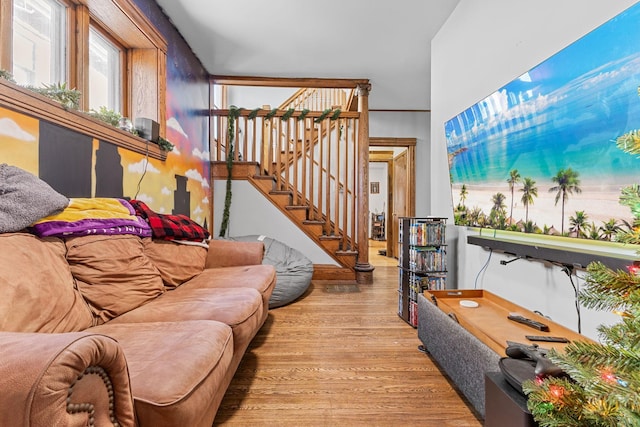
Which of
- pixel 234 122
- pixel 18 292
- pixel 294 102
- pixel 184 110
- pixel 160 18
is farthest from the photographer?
pixel 294 102

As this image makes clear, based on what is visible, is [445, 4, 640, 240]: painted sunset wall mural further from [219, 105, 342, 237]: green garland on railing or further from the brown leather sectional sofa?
[219, 105, 342, 237]: green garland on railing

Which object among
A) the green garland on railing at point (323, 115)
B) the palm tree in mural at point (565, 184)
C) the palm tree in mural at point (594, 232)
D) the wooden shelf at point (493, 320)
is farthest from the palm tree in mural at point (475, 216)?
the green garland on railing at point (323, 115)

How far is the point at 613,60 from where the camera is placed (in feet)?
3.37

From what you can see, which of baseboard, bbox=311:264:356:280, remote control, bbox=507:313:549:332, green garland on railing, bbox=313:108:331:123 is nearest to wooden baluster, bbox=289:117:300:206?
green garland on railing, bbox=313:108:331:123

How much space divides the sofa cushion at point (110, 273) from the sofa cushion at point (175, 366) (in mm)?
139

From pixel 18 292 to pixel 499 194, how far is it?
2202 millimetres

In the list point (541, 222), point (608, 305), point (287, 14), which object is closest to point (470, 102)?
point (541, 222)

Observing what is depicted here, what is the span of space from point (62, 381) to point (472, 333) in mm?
1511

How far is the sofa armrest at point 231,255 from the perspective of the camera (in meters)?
2.36

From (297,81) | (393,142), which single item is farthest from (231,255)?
(393,142)

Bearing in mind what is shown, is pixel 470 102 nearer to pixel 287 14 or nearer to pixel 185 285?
pixel 287 14

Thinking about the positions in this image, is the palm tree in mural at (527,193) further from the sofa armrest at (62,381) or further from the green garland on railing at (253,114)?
the green garland on railing at (253,114)

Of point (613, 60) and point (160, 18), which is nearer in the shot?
point (613, 60)

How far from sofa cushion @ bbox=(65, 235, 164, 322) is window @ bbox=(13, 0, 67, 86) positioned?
1025 mm
